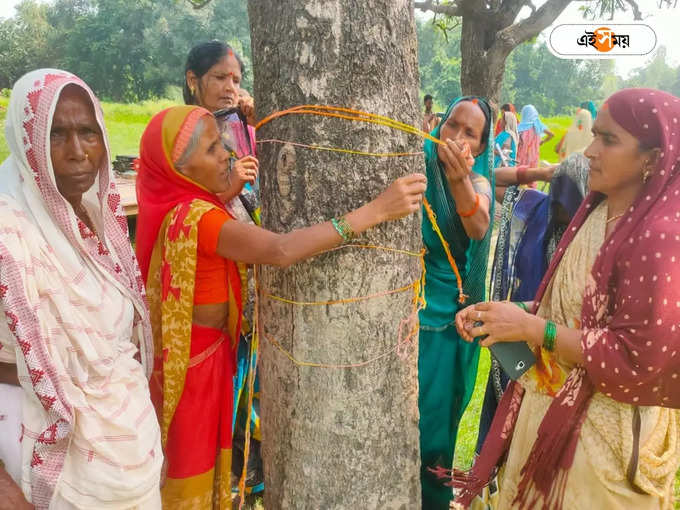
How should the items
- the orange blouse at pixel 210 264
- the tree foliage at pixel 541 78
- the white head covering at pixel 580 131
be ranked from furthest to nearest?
the tree foliage at pixel 541 78 → the white head covering at pixel 580 131 → the orange blouse at pixel 210 264

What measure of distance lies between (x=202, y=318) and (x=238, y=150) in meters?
1.05

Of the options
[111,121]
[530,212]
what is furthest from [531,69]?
[530,212]

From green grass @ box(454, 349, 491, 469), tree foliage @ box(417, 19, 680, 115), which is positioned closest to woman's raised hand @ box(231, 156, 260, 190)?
green grass @ box(454, 349, 491, 469)

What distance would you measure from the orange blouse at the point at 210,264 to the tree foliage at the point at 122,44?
30348 millimetres

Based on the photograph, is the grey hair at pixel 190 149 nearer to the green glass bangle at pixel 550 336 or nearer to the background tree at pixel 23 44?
the green glass bangle at pixel 550 336

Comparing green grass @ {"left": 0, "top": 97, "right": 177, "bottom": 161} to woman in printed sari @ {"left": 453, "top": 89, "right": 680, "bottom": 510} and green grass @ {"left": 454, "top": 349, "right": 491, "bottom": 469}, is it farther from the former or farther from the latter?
woman in printed sari @ {"left": 453, "top": 89, "right": 680, "bottom": 510}

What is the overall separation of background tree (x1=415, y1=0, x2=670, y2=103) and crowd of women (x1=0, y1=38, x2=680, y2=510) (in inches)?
302

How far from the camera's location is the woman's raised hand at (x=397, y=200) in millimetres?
1554

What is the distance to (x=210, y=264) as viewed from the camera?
1988mm

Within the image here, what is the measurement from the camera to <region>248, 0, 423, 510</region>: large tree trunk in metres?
1.54

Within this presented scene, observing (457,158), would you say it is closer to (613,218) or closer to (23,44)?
(613,218)

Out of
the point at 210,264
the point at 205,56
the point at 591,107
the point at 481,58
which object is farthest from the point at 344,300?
the point at 591,107

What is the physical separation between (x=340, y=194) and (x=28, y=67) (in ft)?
112

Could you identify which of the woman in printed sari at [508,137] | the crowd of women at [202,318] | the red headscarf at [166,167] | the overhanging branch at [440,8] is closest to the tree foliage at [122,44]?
the overhanging branch at [440,8]
